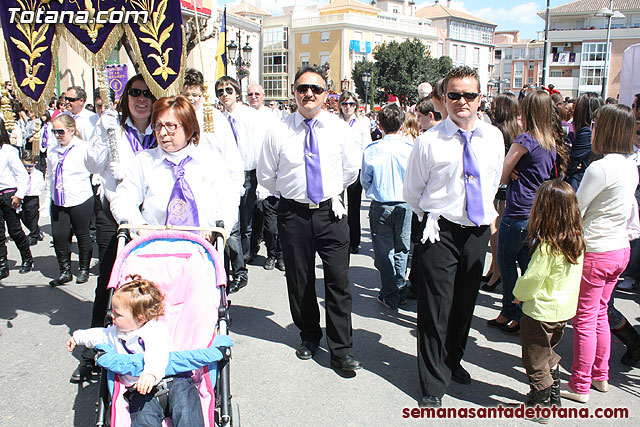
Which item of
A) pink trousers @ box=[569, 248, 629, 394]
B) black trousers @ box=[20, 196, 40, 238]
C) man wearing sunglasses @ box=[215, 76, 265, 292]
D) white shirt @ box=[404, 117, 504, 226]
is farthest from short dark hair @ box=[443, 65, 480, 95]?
black trousers @ box=[20, 196, 40, 238]

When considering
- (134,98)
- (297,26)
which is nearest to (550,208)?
(134,98)

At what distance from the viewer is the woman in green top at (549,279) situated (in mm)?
3457

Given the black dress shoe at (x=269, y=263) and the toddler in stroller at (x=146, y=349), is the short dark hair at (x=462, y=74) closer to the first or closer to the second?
the toddler in stroller at (x=146, y=349)

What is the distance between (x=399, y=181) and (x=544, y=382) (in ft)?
8.12

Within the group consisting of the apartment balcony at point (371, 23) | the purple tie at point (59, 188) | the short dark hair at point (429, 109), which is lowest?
the purple tie at point (59, 188)

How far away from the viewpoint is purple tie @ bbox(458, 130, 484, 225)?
3510mm

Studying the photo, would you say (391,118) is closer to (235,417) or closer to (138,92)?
(138,92)

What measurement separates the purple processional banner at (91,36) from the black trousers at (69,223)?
2153mm

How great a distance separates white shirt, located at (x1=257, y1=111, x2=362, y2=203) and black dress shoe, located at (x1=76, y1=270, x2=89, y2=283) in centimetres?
333

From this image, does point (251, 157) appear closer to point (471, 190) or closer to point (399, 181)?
point (399, 181)

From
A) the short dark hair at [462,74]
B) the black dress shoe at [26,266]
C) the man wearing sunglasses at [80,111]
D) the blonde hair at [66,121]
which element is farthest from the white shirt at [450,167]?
the black dress shoe at [26,266]

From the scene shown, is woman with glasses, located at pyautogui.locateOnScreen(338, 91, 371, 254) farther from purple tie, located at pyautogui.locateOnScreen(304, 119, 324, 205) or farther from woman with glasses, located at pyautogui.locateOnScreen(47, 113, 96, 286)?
woman with glasses, located at pyautogui.locateOnScreen(47, 113, 96, 286)

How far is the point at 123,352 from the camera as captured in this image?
2.95 m

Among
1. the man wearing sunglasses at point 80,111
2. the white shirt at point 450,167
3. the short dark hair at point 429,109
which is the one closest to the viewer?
the white shirt at point 450,167
